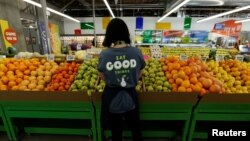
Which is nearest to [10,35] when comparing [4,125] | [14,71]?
[14,71]

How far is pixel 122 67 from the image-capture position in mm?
1692

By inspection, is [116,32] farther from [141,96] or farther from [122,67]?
[141,96]

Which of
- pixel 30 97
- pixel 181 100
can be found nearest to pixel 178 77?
pixel 181 100

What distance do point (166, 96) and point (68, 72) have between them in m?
1.39

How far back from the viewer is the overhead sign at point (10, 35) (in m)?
6.92

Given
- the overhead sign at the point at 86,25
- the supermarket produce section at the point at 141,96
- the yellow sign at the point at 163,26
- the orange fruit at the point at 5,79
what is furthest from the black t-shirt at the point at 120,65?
the yellow sign at the point at 163,26

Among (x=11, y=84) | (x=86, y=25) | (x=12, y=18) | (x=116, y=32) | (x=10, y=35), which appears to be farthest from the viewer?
(x=86, y=25)

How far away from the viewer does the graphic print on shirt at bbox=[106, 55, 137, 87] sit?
66.1 inches

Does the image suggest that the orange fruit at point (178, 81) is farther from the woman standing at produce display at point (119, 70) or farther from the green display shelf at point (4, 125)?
the green display shelf at point (4, 125)

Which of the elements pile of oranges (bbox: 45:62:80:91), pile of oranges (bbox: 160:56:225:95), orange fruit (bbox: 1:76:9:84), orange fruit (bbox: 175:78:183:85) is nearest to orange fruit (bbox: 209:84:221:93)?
pile of oranges (bbox: 160:56:225:95)

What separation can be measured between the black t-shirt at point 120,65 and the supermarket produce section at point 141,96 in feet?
0.85

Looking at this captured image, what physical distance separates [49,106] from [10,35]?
6.52 m

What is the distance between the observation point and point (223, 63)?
2.75 meters

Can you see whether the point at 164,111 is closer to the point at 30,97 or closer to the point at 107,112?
the point at 107,112
